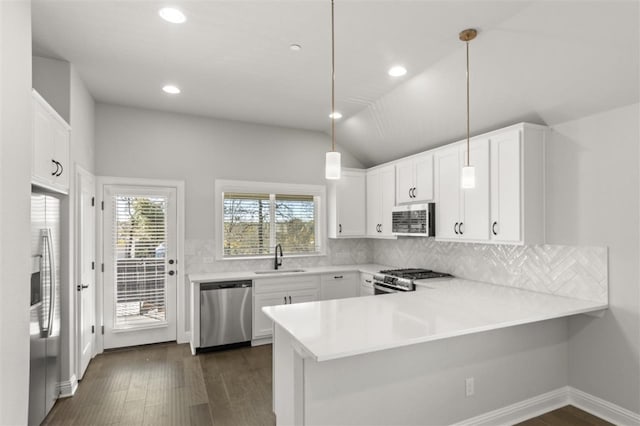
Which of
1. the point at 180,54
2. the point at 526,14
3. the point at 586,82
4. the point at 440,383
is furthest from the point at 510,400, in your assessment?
the point at 180,54

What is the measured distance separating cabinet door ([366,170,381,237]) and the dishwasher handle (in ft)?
6.30

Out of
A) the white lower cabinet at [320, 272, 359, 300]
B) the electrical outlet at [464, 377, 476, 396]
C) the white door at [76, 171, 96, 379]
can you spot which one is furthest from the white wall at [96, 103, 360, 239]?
the electrical outlet at [464, 377, 476, 396]

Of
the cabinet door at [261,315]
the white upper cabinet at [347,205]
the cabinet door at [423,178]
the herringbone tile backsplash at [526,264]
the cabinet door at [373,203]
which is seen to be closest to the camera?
the herringbone tile backsplash at [526,264]

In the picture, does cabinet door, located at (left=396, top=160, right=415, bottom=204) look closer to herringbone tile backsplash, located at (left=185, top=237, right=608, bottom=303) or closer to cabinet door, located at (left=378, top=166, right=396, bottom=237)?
cabinet door, located at (left=378, top=166, right=396, bottom=237)

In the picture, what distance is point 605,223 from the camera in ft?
Result: 9.47

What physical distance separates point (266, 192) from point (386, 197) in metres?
1.68

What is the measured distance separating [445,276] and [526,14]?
2758 mm

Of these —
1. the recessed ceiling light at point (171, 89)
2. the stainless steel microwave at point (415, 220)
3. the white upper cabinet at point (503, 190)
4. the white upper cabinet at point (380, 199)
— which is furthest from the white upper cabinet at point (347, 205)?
the recessed ceiling light at point (171, 89)

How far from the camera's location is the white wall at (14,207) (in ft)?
4.06

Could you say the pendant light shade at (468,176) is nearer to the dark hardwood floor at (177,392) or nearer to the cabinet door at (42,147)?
the dark hardwood floor at (177,392)

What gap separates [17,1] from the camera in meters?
1.31

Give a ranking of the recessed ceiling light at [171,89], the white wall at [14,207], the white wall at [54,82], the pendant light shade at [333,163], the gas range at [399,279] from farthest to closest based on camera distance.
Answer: the gas range at [399,279]
the recessed ceiling light at [171,89]
the white wall at [54,82]
the pendant light shade at [333,163]
the white wall at [14,207]

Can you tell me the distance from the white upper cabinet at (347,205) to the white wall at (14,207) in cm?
404

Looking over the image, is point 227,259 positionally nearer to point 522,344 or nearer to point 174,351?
point 174,351
